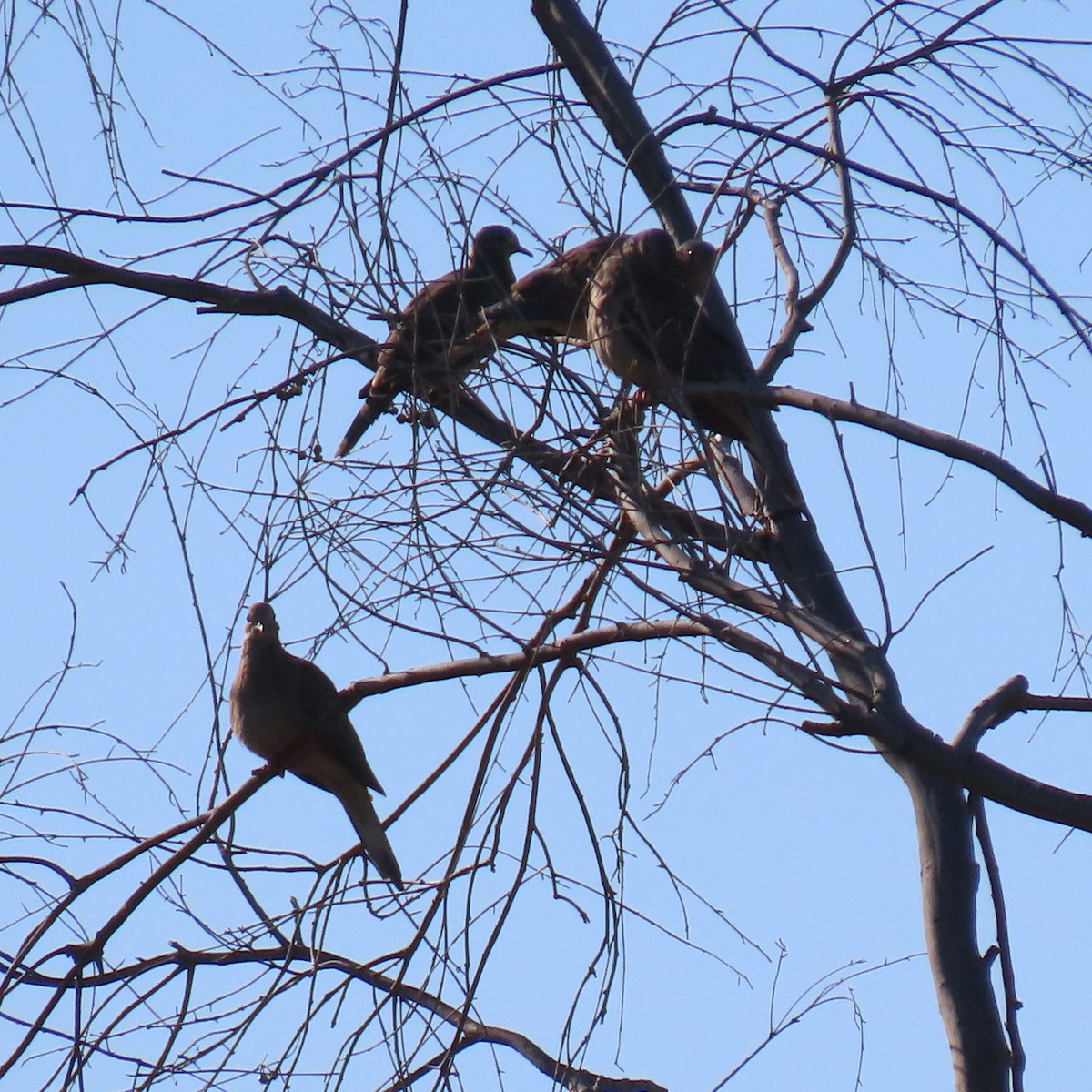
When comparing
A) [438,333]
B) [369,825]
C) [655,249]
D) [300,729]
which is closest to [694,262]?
[655,249]

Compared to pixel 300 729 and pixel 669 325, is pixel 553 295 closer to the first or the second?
pixel 669 325

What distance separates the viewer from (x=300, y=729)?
15.7 ft

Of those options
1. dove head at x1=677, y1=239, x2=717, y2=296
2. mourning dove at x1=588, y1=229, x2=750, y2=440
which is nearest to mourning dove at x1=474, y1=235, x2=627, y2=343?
mourning dove at x1=588, y1=229, x2=750, y2=440

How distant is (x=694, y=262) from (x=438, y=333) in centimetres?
129

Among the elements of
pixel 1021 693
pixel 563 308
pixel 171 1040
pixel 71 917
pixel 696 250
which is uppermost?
pixel 563 308

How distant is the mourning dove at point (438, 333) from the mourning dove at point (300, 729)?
708 millimetres

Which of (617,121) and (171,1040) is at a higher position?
(617,121)

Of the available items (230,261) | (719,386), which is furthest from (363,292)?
(719,386)

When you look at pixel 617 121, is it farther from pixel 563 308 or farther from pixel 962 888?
pixel 962 888

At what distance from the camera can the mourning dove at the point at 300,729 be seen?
488cm

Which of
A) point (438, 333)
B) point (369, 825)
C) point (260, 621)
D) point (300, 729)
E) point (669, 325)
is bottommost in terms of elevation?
point (369, 825)

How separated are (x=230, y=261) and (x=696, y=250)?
160 centimetres

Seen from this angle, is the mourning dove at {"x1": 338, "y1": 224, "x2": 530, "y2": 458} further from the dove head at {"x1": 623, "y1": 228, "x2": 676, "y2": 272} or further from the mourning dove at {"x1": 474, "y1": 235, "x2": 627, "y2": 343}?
the dove head at {"x1": 623, "y1": 228, "x2": 676, "y2": 272}

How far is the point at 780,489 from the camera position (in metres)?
4.50
